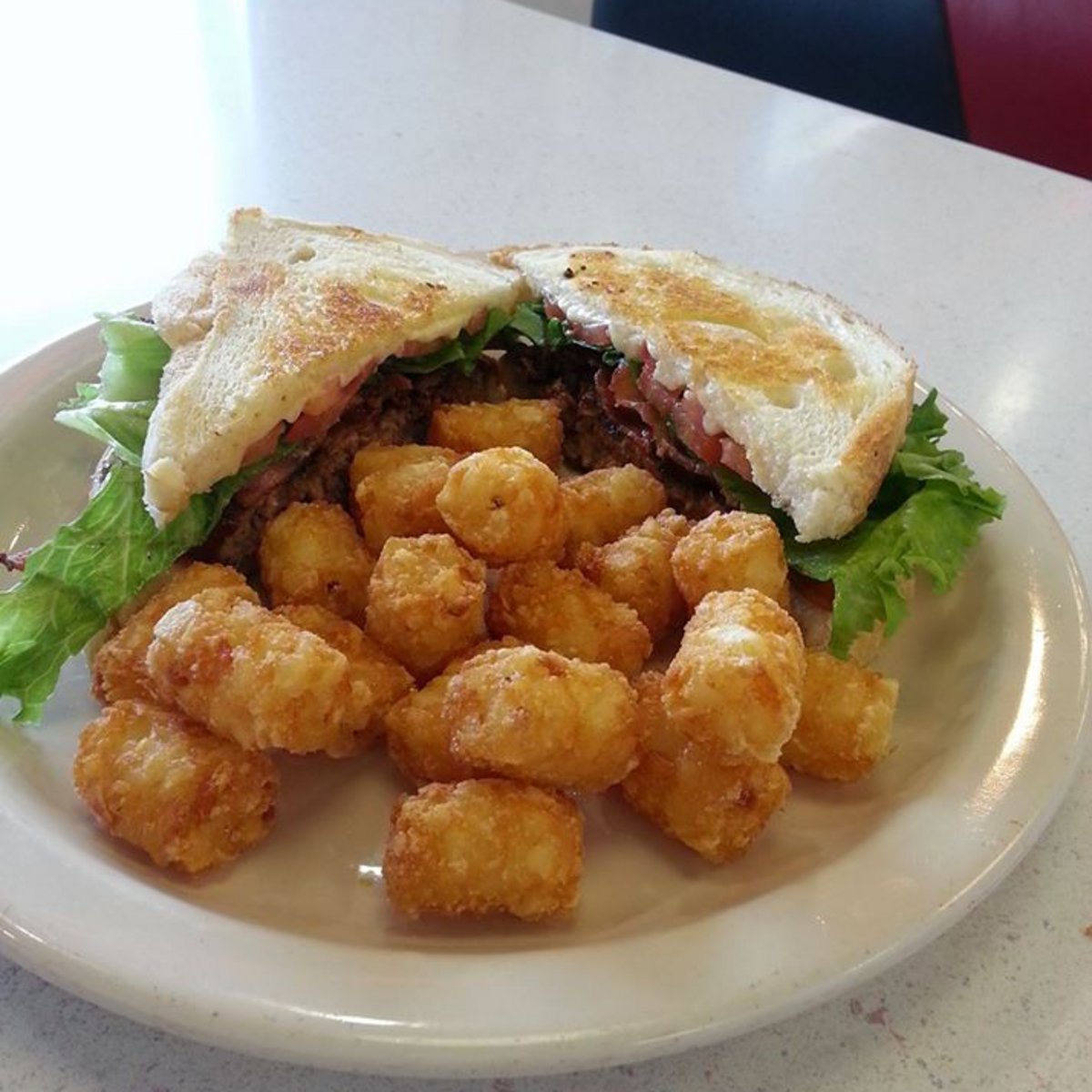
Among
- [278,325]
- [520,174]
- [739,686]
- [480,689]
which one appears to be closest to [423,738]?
[480,689]

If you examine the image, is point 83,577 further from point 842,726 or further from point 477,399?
point 842,726

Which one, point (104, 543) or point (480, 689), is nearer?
point (480, 689)

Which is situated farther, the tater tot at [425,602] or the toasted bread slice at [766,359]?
the toasted bread slice at [766,359]

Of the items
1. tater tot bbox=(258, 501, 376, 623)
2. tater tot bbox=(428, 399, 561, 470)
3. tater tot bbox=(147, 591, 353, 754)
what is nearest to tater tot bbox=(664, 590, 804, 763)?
tater tot bbox=(147, 591, 353, 754)

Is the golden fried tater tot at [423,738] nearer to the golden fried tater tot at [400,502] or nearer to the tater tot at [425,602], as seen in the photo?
the tater tot at [425,602]

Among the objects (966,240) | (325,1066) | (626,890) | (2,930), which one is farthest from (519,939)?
(966,240)

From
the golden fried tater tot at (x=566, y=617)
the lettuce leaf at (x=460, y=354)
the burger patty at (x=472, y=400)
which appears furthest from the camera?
the lettuce leaf at (x=460, y=354)

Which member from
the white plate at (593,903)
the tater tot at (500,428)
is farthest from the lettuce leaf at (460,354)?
the white plate at (593,903)

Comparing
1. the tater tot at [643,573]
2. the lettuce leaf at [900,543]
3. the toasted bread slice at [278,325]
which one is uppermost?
the toasted bread slice at [278,325]
